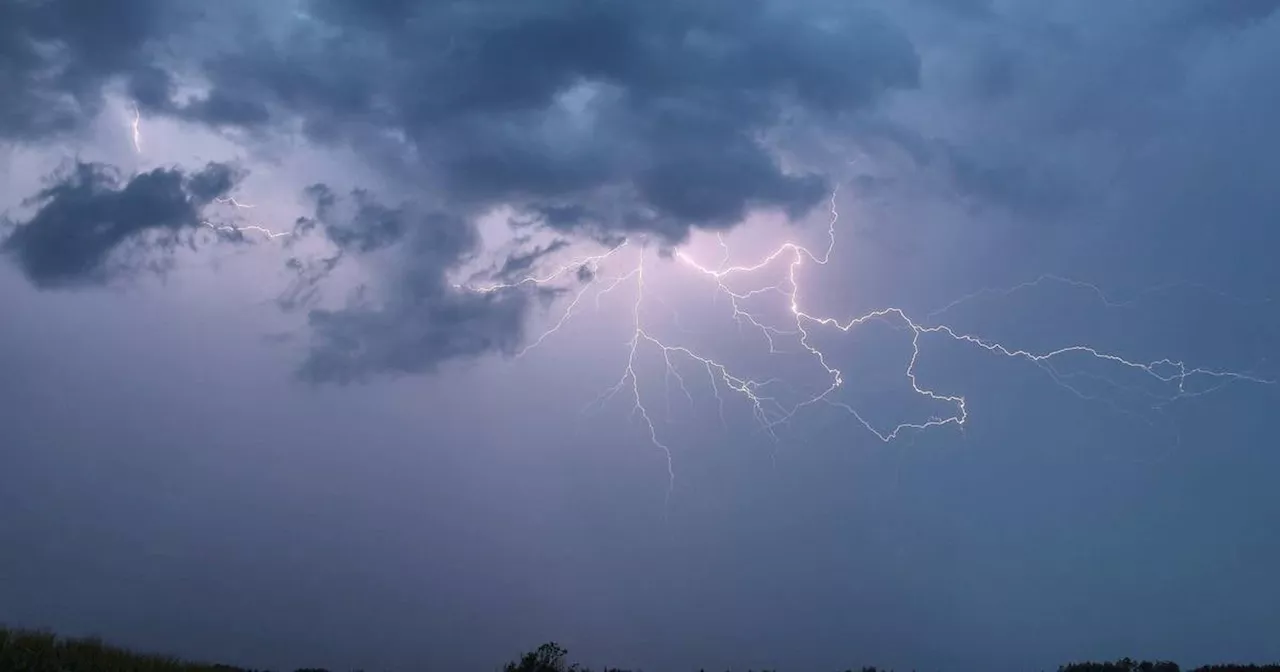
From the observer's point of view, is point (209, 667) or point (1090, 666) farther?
point (1090, 666)

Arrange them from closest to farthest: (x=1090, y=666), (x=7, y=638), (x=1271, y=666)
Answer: (x=7, y=638), (x=1271, y=666), (x=1090, y=666)

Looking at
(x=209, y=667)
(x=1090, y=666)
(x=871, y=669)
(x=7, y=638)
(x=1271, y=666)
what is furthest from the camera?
(x=871, y=669)

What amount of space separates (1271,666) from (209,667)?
18.6 meters

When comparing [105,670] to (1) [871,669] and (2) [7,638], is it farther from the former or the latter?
(1) [871,669]

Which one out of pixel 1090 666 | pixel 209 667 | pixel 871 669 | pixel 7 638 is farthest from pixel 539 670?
pixel 1090 666

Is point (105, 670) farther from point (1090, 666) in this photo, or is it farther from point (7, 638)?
point (1090, 666)

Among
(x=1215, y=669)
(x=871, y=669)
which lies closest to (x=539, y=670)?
(x=871, y=669)

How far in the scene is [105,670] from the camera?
43.2ft

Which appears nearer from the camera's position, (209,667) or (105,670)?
(105,670)

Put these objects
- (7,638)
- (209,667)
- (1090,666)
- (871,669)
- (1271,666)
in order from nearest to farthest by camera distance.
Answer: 1. (7,638)
2. (209,667)
3. (1271,666)
4. (1090,666)
5. (871,669)

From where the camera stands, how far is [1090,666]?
21.0 m

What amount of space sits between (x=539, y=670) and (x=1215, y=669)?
12.8m

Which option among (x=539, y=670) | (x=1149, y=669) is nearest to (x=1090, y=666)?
(x=1149, y=669)

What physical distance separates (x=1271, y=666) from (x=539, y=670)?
13513 millimetres
